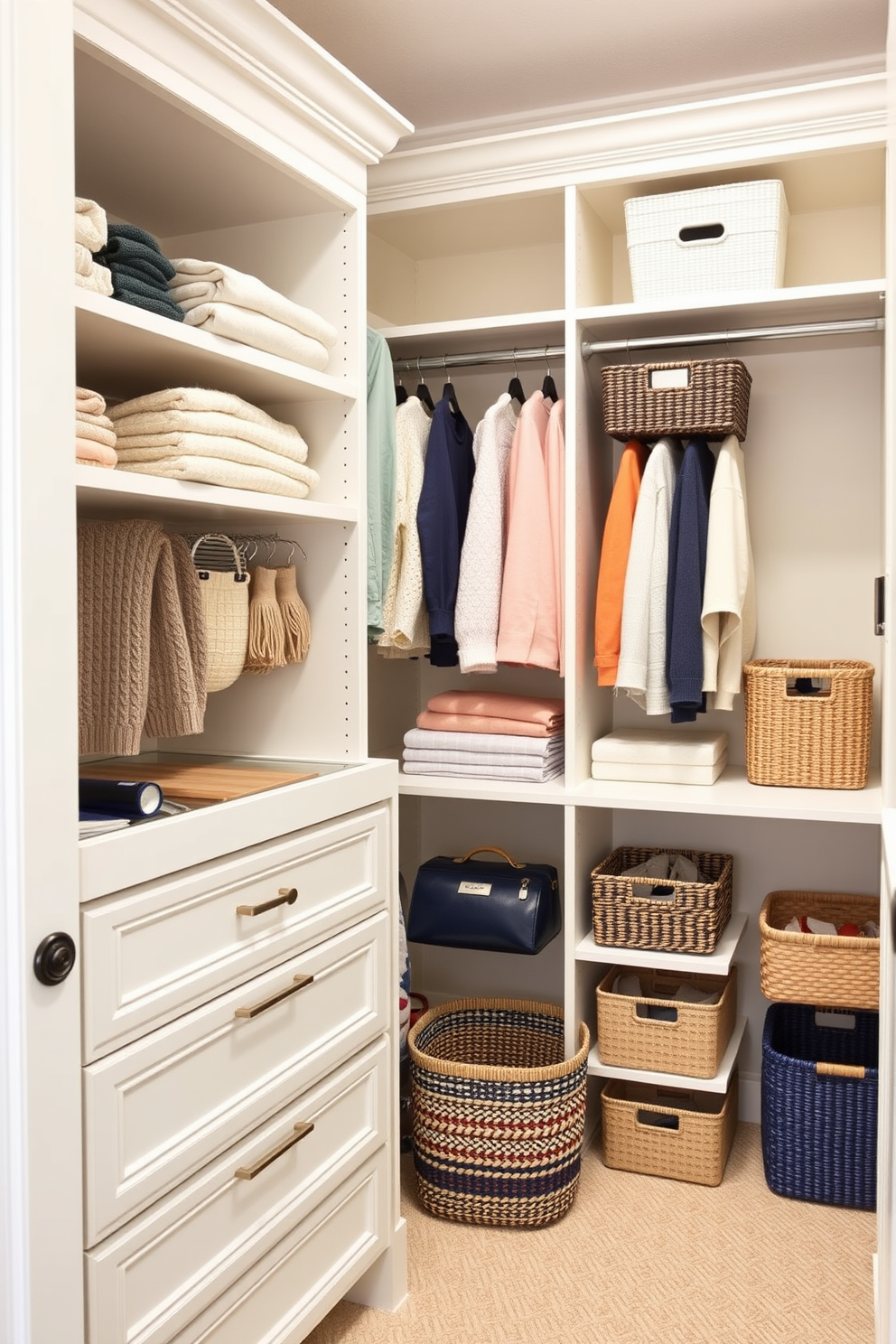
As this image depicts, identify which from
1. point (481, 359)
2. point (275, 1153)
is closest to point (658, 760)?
point (481, 359)

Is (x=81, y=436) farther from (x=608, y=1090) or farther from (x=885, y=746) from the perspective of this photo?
(x=608, y=1090)

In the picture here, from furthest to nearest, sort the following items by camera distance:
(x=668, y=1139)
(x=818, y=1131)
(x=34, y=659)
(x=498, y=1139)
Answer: (x=668, y=1139), (x=818, y=1131), (x=498, y=1139), (x=34, y=659)

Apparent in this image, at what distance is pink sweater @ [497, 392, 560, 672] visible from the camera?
259 centimetres

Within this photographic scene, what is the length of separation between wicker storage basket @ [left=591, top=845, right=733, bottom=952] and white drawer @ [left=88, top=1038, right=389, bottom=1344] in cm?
75

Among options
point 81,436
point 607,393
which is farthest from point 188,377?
point 607,393

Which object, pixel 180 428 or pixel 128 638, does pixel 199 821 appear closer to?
pixel 128 638

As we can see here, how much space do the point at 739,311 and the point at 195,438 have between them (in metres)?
1.47

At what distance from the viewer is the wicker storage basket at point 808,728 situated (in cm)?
251

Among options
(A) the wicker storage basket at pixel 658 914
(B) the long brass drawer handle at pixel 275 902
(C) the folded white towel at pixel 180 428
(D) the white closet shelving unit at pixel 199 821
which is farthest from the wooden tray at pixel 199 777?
(A) the wicker storage basket at pixel 658 914

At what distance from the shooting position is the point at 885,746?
1.66 meters

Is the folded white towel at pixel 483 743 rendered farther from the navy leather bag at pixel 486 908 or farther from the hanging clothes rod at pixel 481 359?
the hanging clothes rod at pixel 481 359

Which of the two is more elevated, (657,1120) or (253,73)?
(253,73)

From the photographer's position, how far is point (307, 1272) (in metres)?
1.80

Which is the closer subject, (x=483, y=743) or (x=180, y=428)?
(x=180, y=428)
